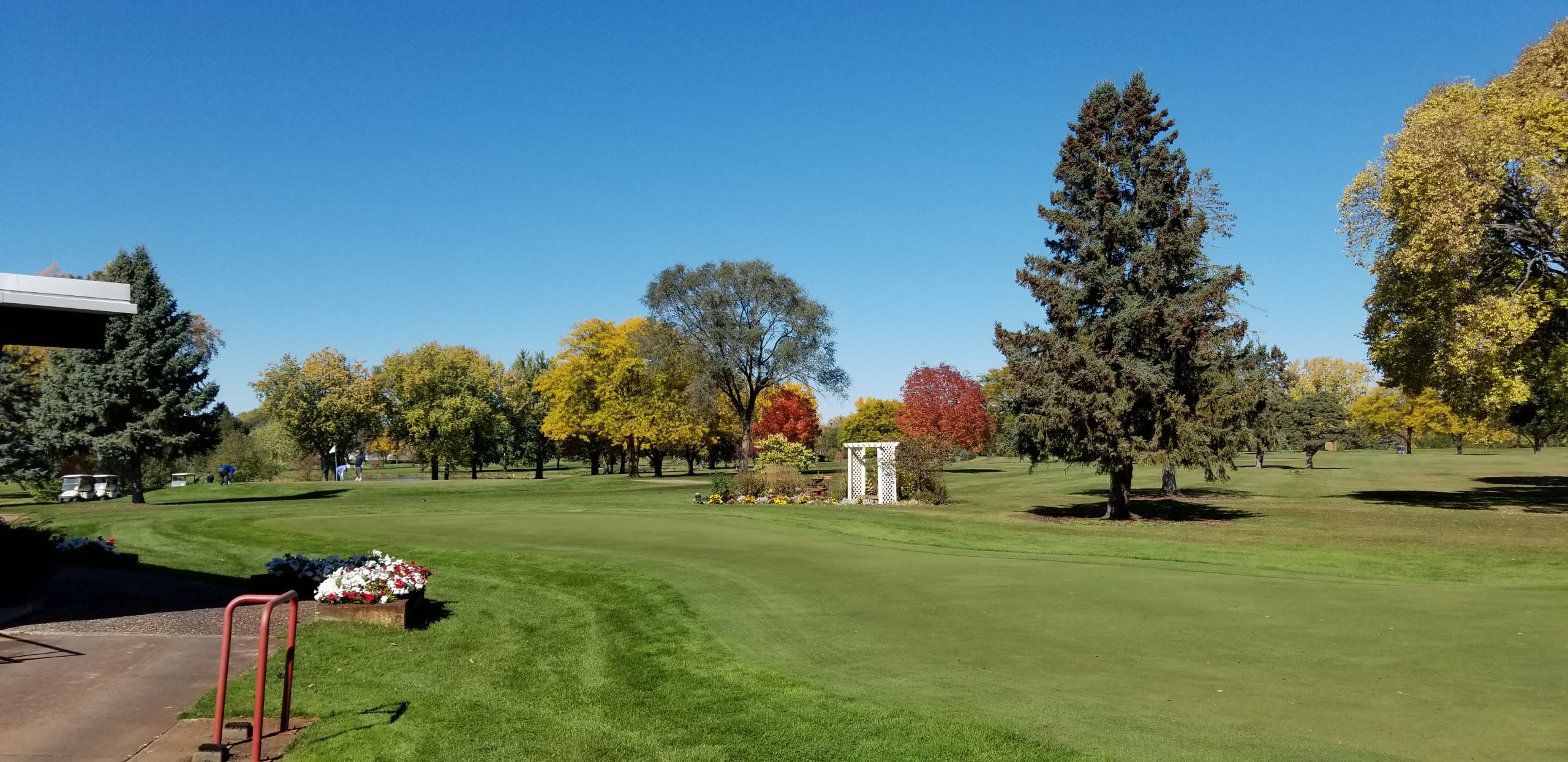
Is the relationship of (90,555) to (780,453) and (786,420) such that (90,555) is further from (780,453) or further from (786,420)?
(786,420)

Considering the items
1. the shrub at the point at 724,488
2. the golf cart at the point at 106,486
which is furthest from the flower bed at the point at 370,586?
the golf cart at the point at 106,486

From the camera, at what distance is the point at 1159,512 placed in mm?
35625

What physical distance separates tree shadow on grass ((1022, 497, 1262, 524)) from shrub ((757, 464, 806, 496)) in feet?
29.3

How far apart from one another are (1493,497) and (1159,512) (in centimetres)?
1660

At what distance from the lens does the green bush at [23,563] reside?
11133 mm

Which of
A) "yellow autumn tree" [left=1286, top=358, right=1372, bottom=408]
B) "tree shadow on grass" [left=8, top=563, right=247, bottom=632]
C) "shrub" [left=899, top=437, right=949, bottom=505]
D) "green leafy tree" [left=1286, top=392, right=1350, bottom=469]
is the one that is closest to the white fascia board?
→ "tree shadow on grass" [left=8, top=563, right=247, bottom=632]

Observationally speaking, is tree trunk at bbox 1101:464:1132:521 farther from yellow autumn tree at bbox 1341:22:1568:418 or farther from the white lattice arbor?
yellow autumn tree at bbox 1341:22:1568:418

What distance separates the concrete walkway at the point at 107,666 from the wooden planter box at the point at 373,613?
0.85 meters

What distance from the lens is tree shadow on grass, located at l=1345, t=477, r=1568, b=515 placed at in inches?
1383

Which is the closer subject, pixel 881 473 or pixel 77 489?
pixel 881 473

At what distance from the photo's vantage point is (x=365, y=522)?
86.6ft

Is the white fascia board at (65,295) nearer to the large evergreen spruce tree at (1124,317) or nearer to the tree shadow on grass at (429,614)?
the tree shadow on grass at (429,614)

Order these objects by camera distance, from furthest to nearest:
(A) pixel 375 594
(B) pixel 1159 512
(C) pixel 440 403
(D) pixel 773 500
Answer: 1. (C) pixel 440 403
2. (D) pixel 773 500
3. (B) pixel 1159 512
4. (A) pixel 375 594

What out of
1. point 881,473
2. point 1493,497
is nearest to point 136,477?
point 881,473
